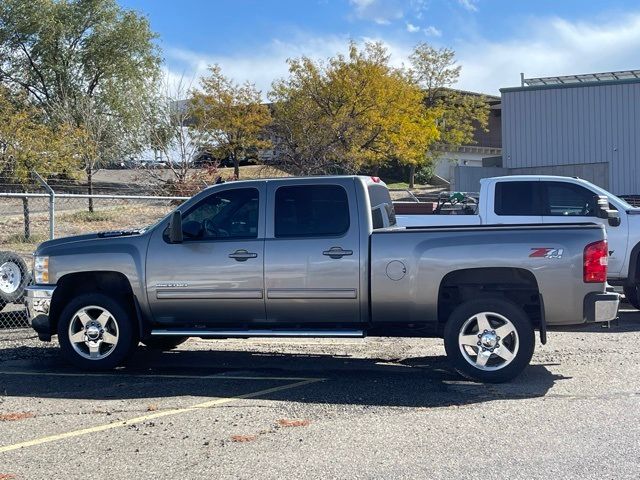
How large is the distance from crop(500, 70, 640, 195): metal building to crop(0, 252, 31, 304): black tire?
30694 millimetres

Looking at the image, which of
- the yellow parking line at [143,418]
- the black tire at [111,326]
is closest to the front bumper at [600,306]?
the yellow parking line at [143,418]

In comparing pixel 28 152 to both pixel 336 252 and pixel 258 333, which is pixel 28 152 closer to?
pixel 258 333

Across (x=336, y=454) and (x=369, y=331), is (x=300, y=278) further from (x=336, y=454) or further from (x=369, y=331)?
(x=336, y=454)

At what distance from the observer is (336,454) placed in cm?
532

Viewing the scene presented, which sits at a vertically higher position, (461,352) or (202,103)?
(202,103)

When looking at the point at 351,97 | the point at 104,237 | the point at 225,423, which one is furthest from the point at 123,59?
the point at 225,423

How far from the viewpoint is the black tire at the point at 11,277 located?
1112 centimetres

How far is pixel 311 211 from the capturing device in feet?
25.9

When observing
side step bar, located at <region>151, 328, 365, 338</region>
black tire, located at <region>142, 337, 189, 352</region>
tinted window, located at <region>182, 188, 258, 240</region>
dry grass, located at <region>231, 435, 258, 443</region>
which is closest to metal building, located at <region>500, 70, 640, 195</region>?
black tire, located at <region>142, 337, 189, 352</region>

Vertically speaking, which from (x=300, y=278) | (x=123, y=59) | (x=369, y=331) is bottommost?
(x=369, y=331)

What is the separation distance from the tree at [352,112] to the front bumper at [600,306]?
2369cm

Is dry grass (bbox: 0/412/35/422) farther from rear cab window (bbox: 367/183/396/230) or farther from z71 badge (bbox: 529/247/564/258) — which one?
z71 badge (bbox: 529/247/564/258)

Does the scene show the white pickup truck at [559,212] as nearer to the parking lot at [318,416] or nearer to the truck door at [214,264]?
the parking lot at [318,416]

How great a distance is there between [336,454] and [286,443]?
1.47 ft
